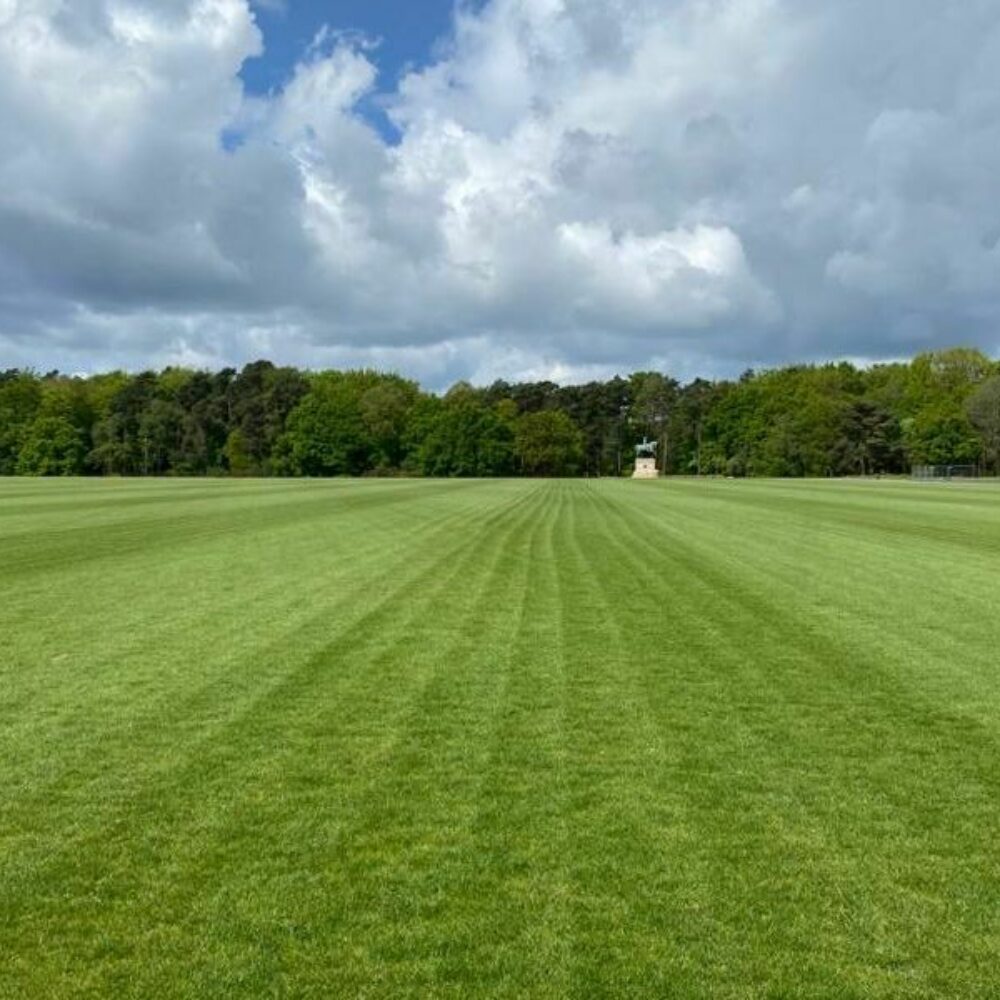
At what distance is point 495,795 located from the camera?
281 inches

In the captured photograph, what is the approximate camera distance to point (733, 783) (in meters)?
7.45

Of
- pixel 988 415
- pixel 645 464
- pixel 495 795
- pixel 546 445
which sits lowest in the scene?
pixel 495 795

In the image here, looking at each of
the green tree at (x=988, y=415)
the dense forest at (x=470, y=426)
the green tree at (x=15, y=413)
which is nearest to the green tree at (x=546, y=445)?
the dense forest at (x=470, y=426)

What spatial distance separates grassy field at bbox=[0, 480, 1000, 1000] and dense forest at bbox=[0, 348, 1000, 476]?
135 metres

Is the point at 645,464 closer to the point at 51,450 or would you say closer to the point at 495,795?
the point at 51,450

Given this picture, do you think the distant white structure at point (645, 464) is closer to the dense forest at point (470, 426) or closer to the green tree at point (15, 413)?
the dense forest at point (470, 426)

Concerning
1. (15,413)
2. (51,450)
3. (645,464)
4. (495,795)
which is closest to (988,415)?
(645,464)

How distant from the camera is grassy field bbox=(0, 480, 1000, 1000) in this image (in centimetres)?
489

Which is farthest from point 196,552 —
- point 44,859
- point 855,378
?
point 855,378

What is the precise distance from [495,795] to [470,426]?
149244mm

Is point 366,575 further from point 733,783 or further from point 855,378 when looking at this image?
point 855,378

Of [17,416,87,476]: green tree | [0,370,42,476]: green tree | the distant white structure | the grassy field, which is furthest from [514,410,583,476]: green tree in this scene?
the grassy field

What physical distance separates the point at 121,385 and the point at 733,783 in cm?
17752

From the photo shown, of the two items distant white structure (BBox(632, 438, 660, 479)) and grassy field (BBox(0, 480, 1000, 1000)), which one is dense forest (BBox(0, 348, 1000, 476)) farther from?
grassy field (BBox(0, 480, 1000, 1000))
